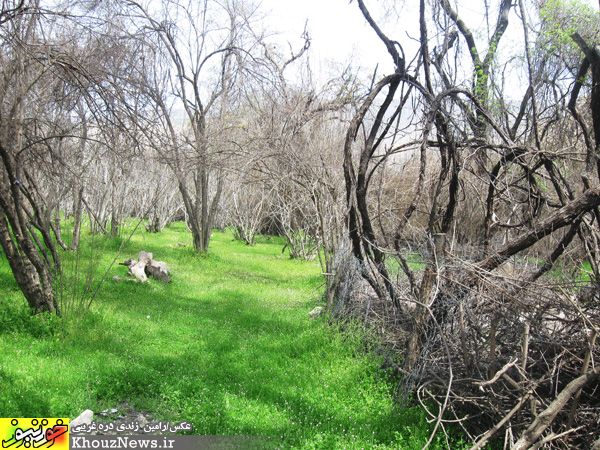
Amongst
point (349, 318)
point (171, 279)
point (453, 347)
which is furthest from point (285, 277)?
point (453, 347)

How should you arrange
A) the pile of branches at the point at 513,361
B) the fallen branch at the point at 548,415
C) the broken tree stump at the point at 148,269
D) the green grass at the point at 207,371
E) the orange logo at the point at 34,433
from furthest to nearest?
1. the broken tree stump at the point at 148,269
2. the green grass at the point at 207,371
3. the orange logo at the point at 34,433
4. the pile of branches at the point at 513,361
5. the fallen branch at the point at 548,415

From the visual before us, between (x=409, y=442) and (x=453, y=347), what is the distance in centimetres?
98

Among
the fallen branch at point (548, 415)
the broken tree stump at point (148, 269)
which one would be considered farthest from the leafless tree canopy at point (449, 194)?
the broken tree stump at point (148, 269)

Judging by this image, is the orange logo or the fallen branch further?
the orange logo

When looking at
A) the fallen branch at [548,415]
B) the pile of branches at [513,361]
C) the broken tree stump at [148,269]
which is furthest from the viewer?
the broken tree stump at [148,269]

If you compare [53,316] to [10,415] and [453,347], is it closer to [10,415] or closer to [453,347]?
[10,415]

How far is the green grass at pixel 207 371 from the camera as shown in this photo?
3.62m

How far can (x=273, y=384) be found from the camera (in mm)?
4398

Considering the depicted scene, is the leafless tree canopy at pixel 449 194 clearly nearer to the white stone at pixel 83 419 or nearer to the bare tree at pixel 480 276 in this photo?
the bare tree at pixel 480 276

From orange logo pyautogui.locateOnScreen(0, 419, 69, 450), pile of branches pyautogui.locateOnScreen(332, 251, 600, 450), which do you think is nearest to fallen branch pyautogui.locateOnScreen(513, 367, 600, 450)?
pile of branches pyautogui.locateOnScreen(332, 251, 600, 450)

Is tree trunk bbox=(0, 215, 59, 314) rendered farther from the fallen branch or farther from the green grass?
the fallen branch

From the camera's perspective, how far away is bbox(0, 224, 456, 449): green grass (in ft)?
11.9

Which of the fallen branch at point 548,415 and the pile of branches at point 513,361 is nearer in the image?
the fallen branch at point 548,415

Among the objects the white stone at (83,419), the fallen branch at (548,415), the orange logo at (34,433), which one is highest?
the fallen branch at (548,415)
